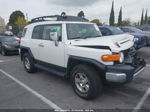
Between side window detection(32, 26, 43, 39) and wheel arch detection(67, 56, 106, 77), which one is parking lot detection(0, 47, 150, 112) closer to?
wheel arch detection(67, 56, 106, 77)

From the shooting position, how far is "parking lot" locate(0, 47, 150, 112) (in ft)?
11.4

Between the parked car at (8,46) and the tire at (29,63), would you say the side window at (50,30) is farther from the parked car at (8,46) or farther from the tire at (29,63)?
the parked car at (8,46)

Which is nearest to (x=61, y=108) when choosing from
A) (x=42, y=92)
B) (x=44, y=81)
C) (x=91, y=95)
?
(x=91, y=95)

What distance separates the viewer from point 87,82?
3658 mm

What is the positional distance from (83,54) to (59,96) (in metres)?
1.33

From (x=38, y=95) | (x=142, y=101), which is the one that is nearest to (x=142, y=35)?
(x=142, y=101)

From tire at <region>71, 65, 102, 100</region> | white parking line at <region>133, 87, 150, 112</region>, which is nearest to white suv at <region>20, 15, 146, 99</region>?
tire at <region>71, 65, 102, 100</region>

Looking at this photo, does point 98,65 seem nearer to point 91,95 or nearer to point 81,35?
point 91,95

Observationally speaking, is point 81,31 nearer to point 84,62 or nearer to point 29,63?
point 84,62

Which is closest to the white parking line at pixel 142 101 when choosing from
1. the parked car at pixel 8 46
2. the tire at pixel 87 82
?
the tire at pixel 87 82

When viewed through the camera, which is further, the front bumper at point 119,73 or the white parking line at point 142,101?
the white parking line at point 142,101

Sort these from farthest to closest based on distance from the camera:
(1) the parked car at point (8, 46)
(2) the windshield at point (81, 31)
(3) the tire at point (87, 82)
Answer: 1. (1) the parked car at point (8, 46)
2. (2) the windshield at point (81, 31)
3. (3) the tire at point (87, 82)

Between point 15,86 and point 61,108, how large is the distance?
2061 mm

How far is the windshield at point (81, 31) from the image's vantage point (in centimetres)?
423
